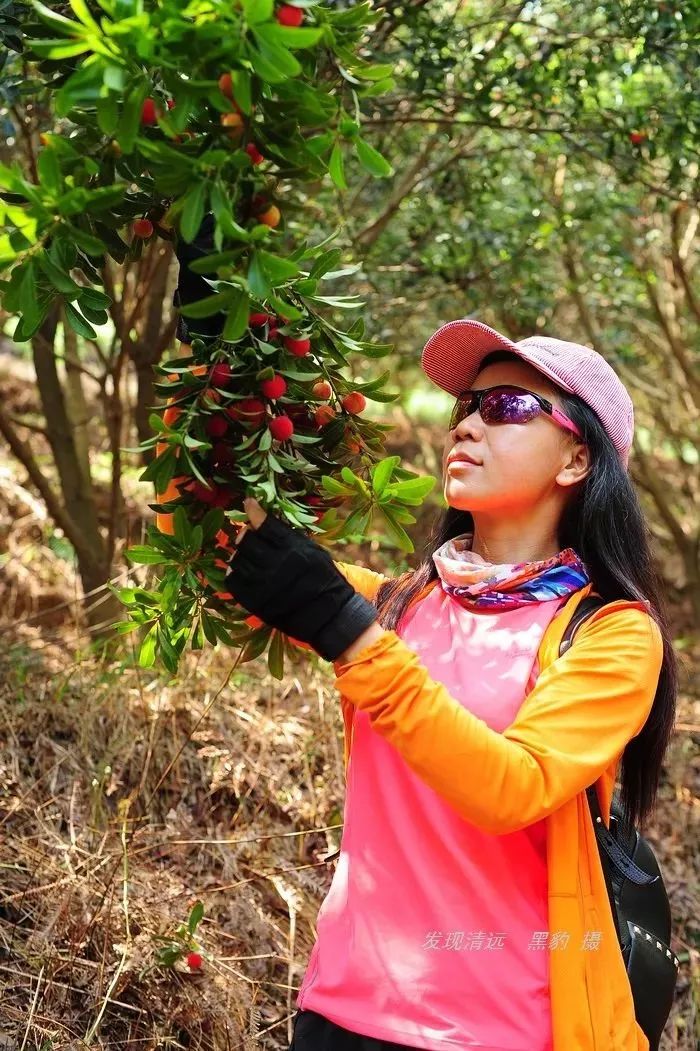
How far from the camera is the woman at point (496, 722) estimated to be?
5.14ft

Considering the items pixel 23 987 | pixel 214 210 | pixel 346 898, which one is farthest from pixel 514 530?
pixel 23 987

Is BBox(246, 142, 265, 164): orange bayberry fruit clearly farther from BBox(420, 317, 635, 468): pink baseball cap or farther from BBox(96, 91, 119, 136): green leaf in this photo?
BBox(420, 317, 635, 468): pink baseball cap

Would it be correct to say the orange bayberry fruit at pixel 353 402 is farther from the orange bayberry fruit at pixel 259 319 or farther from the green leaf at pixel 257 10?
the green leaf at pixel 257 10

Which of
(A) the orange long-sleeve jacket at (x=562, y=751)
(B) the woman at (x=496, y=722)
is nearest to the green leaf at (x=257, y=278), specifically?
(B) the woman at (x=496, y=722)

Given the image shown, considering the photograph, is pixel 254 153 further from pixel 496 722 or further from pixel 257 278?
pixel 496 722

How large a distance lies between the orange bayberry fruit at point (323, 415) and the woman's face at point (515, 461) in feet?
0.98

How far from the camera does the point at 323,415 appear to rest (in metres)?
1.83

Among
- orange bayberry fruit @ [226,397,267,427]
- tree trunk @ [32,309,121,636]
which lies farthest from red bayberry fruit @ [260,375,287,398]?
tree trunk @ [32,309,121,636]

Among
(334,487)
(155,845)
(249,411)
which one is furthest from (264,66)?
(155,845)

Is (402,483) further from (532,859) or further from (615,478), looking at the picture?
(532,859)

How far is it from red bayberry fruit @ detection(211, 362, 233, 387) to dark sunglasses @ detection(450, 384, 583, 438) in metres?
0.60

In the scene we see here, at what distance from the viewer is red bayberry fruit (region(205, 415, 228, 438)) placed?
167 centimetres

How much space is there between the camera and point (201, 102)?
1.46 metres

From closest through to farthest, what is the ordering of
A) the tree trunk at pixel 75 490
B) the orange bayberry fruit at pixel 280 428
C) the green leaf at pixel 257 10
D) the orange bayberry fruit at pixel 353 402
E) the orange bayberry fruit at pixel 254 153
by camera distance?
the green leaf at pixel 257 10
the orange bayberry fruit at pixel 254 153
the orange bayberry fruit at pixel 280 428
the orange bayberry fruit at pixel 353 402
the tree trunk at pixel 75 490
